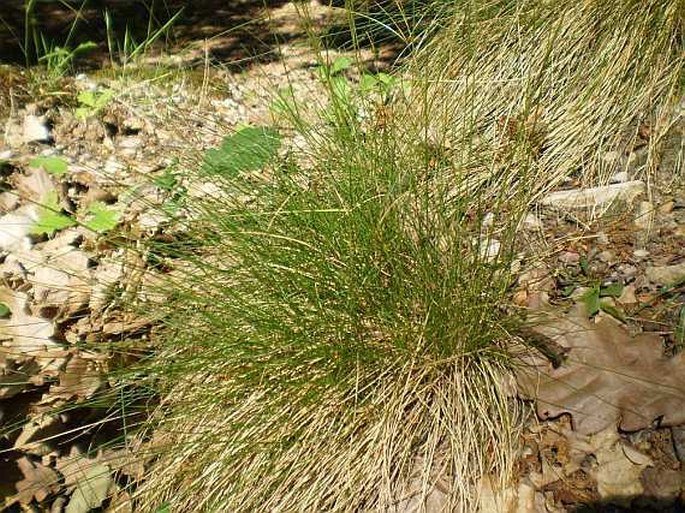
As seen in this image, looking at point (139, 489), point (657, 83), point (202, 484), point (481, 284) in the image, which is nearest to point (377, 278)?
point (481, 284)

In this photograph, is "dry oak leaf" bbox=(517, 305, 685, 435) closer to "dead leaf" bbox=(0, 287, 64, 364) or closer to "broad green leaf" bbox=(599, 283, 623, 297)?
"broad green leaf" bbox=(599, 283, 623, 297)

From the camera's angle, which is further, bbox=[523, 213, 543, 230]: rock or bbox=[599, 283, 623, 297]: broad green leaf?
bbox=[523, 213, 543, 230]: rock

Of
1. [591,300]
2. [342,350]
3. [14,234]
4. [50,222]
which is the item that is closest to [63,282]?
[50,222]

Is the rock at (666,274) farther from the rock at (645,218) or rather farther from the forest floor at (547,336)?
the rock at (645,218)

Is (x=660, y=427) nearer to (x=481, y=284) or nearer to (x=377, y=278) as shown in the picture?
(x=481, y=284)

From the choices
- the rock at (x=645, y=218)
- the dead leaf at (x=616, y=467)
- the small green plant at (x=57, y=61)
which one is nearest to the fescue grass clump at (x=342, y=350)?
the dead leaf at (x=616, y=467)

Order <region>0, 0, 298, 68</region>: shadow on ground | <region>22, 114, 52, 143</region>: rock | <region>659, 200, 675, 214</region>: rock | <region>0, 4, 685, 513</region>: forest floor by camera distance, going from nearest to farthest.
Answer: <region>0, 4, 685, 513</region>: forest floor
<region>659, 200, 675, 214</region>: rock
<region>22, 114, 52, 143</region>: rock
<region>0, 0, 298, 68</region>: shadow on ground

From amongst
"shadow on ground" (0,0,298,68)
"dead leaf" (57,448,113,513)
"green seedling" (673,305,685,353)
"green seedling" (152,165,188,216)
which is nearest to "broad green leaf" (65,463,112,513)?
"dead leaf" (57,448,113,513)
